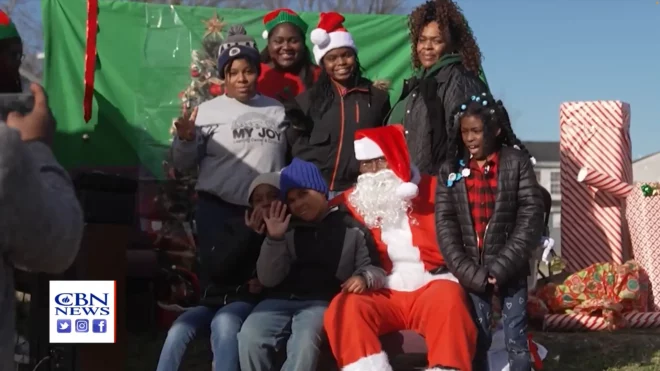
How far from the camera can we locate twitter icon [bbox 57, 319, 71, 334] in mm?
3732

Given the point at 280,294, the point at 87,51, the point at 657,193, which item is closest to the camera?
the point at 280,294

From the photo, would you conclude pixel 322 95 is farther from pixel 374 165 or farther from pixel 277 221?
pixel 277 221

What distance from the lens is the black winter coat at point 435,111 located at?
5035mm

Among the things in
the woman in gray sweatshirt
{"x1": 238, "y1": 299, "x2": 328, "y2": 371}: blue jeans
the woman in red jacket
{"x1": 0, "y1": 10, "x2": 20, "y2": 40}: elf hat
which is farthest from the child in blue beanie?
{"x1": 0, "y1": 10, "x2": 20, "y2": 40}: elf hat

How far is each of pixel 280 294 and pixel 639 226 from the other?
3.83m

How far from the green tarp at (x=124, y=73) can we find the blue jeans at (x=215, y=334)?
269cm

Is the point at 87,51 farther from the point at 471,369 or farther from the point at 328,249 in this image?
the point at 471,369

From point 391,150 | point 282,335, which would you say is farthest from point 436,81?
point 282,335

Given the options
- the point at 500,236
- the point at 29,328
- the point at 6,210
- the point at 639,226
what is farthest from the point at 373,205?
the point at 639,226

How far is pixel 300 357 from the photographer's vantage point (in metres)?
4.00

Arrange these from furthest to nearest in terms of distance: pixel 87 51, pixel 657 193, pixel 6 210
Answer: pixel 657 193 < pixel 87 51 < pixel 6 210

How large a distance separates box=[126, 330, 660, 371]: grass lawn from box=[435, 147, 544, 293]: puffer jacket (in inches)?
47.1

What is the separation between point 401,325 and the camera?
425 centimetres

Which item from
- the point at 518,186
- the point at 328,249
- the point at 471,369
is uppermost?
the point at 518,186
